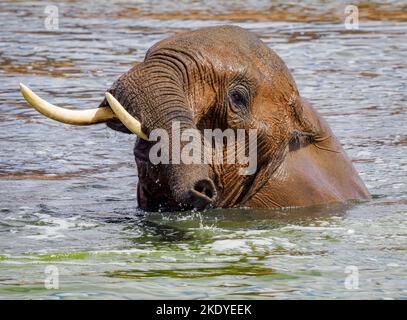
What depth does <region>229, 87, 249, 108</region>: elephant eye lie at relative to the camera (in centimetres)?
888

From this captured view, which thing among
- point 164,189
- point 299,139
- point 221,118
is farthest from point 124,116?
point 299,139

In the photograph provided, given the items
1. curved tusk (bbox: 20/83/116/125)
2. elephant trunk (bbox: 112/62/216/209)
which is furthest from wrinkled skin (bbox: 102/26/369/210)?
curved tusk (bbox: 20/83/116/125)

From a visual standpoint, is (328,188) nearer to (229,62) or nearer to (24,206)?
(229,62)

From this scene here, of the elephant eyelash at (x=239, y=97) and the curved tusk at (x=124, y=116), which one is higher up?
the elephant eyelash at (x=239, y=97)

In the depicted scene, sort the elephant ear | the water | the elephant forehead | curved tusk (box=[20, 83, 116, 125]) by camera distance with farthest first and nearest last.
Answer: the elephant ear < the elephant forehead < curved tusk (box=[20, 83, 116, 125]) < the water

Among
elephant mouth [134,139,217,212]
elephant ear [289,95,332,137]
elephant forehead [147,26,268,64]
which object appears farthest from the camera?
elephant ear [289,95,332,137]

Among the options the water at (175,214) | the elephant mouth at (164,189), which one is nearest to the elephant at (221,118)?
the elephant mouth at (164,189)

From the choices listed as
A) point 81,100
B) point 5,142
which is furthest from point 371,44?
point 5,142

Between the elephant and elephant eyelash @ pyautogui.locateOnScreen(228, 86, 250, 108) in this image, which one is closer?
the elephant

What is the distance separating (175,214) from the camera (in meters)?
9.08

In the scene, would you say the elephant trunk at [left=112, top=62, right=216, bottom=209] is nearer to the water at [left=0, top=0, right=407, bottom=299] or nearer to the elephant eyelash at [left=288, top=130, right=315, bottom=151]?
the water at [left=0, top=0, right=407, bottom=299]

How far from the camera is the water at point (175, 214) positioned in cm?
801

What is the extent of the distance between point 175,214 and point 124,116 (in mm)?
1044

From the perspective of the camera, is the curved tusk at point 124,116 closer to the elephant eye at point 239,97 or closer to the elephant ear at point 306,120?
the elephant eye at point 239,97
